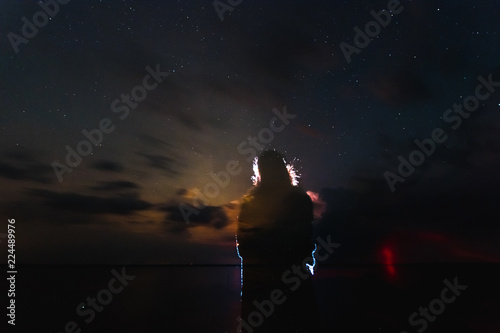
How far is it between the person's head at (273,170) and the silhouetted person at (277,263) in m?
0.25

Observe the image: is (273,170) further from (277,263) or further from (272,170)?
(277,263)

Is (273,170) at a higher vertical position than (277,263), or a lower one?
higher

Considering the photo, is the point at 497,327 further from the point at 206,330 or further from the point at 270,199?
the point at 270,199

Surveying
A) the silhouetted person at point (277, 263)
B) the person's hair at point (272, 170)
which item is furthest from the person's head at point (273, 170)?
the silhouetted person at point (277, 263)

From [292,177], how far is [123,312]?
16.3 m

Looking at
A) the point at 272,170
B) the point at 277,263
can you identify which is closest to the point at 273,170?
the point at 272,170

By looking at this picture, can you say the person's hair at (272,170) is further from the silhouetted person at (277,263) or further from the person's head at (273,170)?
the silhouetted person at (277,263)

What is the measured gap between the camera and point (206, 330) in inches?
455

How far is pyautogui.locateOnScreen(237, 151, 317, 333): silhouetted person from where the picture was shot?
7.45ft

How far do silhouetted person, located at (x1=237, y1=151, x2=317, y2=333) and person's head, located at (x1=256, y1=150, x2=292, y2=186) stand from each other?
246 millimetres

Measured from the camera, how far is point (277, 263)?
2273 mm

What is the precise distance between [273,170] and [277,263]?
760mm

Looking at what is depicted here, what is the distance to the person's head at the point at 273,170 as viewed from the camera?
259 centimetres

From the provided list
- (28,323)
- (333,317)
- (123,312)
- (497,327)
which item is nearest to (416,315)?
(497,327)
